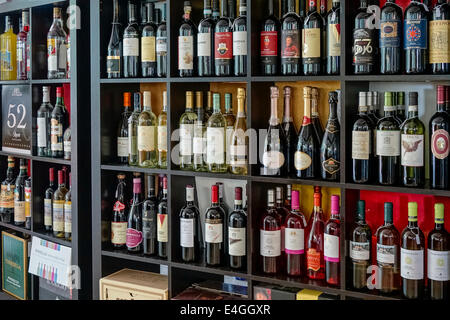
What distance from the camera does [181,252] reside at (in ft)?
7.66

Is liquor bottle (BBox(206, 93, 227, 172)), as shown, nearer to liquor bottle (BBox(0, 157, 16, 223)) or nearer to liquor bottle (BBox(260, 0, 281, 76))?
liquor bottle (BBox(260, 0, 281, 76))

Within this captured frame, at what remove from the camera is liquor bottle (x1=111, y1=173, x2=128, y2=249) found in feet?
8.11

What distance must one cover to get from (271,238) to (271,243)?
0.02 m

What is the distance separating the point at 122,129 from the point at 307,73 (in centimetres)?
98

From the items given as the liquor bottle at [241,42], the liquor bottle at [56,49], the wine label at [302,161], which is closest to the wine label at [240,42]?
the liquor bottle at [241,42]

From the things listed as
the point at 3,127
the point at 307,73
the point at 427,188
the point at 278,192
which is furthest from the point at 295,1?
the point at 3,127

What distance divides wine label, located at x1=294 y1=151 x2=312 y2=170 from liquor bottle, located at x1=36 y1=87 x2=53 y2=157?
1.37 metres

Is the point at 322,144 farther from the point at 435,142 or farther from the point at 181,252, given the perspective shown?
the point at 181,252

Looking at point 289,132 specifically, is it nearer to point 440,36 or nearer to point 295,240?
point 295,240

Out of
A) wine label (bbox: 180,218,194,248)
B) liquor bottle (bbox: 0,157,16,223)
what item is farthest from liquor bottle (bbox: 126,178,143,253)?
liquor bottle (bbox: 0,157,16,223)

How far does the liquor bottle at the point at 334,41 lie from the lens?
1923 millimetres

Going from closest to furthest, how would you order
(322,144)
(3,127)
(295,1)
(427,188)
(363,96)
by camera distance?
(427,188) → (363,96) → (322,144) → (295,1) → (3,127)

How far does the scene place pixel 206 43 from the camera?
2.18 meters

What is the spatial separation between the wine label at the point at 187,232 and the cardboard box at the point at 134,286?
23cm
